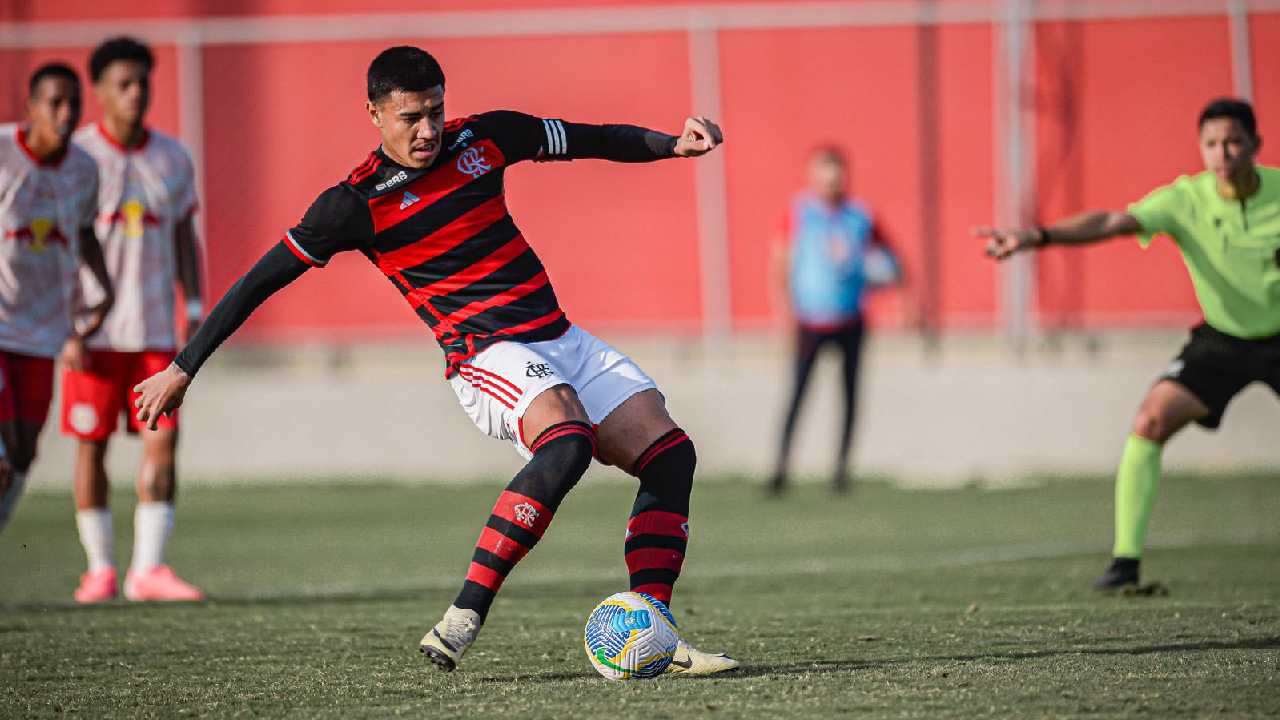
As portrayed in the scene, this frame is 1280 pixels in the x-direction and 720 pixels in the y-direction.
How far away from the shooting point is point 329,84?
635 inches

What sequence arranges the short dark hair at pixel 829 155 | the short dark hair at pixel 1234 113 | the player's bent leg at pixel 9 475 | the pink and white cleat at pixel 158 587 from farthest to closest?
the short dark hair at pixel 829 155 → the pink and white cleat at pixel 158 587 → the player's bent leg at pixel 9 475 → the short dark hair at pixel 1234 113

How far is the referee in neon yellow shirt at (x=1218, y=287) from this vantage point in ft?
27.0

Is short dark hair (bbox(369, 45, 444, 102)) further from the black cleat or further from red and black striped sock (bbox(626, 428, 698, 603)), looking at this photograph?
the black cleat

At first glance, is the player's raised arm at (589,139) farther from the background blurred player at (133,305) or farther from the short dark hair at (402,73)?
the background blurred player at (133,305)

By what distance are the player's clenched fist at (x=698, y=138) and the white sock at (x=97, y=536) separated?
4.18 metres

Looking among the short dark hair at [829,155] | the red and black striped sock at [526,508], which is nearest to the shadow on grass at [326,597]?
the red and black striped sock at [526,508]

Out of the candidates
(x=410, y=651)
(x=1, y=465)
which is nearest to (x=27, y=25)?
(x=1, y=465)

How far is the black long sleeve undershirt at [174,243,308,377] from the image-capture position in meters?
5.88

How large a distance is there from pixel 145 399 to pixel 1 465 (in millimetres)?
2531

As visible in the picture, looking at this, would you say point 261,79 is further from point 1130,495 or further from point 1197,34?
point 1130,495

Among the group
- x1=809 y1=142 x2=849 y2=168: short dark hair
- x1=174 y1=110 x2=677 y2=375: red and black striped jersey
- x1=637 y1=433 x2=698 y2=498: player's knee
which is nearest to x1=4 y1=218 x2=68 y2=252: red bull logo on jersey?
x1=174 y1=110 x2=677 y2=375: red and black striped jersey

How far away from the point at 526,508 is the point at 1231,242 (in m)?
4.01

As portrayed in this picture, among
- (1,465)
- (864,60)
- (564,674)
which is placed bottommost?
(564,674)

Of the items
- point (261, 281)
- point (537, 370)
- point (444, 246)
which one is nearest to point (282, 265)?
point (261, 281)
